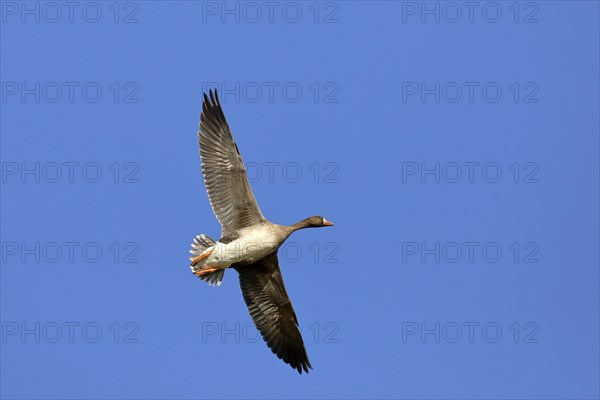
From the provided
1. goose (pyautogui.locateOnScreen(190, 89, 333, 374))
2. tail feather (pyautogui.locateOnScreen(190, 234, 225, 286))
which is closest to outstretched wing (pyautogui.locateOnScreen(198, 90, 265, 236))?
goose (pyautogui.locateOnScreen(190, 89, 333, 374))

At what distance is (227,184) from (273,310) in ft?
10.9

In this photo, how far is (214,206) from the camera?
77.7 feet

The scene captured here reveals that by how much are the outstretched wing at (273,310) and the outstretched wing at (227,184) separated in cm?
126

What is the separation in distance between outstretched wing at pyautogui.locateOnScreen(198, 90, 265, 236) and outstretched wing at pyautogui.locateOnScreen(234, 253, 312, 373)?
1.26 metres

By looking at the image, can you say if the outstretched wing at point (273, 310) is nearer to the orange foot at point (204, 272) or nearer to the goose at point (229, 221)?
the goose at point (229, 221)

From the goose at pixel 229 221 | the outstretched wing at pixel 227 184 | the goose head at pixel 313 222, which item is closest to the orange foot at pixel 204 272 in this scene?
the goose at pixel 229 221

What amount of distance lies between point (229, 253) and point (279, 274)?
65.9 inches

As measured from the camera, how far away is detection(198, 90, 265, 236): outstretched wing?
77.4 feet

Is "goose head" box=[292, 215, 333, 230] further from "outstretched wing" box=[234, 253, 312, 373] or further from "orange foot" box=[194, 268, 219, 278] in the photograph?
"orange foot" box=[194, 268, 219, 278]

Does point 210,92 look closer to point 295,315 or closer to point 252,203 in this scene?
point 252,203

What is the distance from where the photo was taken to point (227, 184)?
23.7 m

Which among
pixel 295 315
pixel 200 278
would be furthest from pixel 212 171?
pixel 295 315

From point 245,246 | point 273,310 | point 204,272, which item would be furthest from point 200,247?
point 273,310

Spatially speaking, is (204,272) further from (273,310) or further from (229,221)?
(273,310)
